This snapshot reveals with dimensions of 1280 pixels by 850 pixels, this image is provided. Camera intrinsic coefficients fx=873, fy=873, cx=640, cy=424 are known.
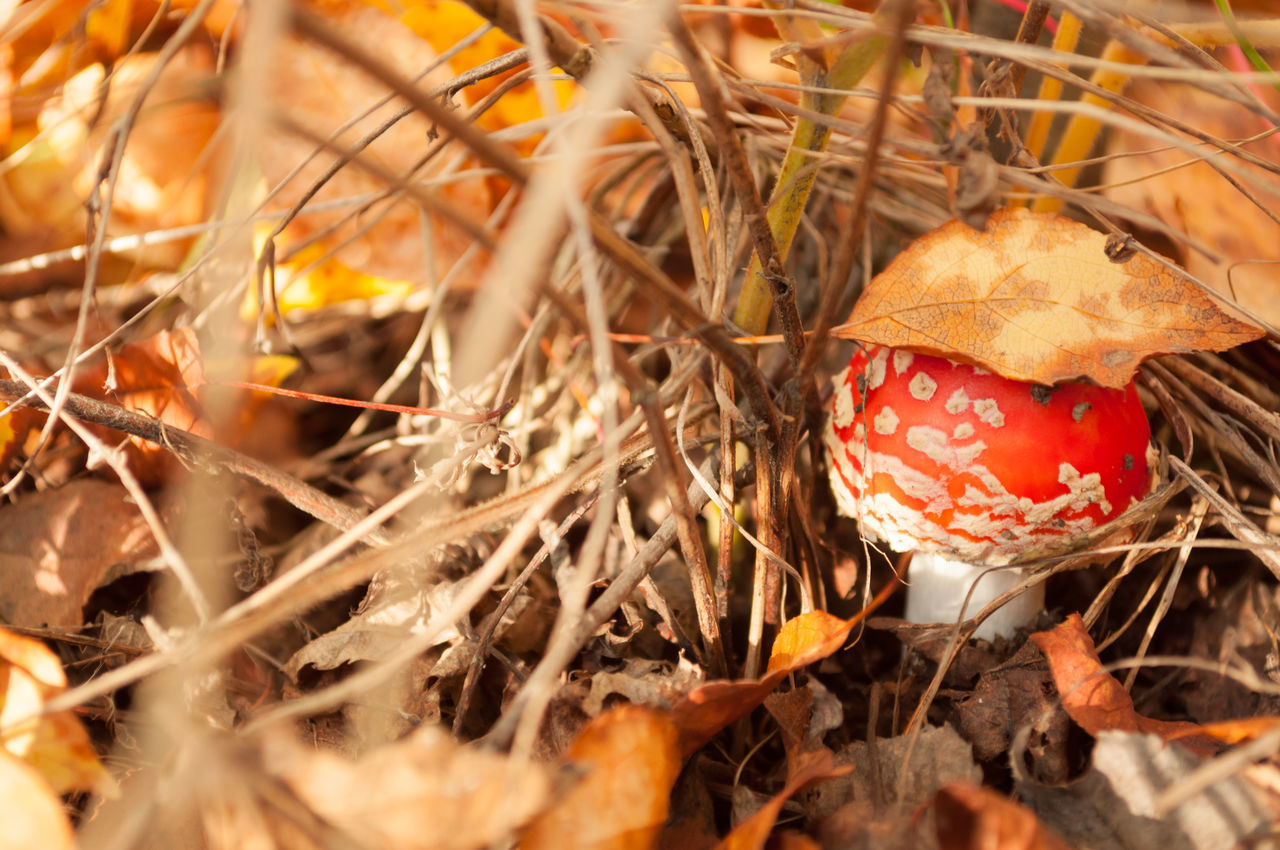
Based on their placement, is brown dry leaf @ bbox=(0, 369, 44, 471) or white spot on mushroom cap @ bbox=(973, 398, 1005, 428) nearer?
white spot on mushroom cap @ bbox=(973, 398, 1005, 428)

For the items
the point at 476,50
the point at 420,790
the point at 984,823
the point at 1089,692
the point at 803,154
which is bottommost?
the point at 1089,692

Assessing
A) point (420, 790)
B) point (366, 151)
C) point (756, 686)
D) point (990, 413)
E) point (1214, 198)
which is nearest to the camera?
point (420, 790)

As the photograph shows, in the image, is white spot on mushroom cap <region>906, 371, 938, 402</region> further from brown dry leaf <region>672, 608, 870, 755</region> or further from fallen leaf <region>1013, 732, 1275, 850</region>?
fallen leaf <region>1013, 732, 1275, 850</region>

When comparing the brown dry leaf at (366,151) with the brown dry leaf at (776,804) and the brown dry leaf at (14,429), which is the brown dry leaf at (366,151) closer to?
the brown dry leaf at (14,429)

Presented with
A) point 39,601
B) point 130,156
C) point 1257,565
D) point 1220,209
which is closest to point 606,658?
point 39,601

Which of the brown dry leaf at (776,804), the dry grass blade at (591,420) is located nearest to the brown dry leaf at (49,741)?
the dry grass blade at (591,420)

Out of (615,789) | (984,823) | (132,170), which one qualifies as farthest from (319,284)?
(984,823)

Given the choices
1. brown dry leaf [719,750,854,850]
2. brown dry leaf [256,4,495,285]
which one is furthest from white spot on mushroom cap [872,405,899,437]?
brown dry leaf [256,4,495,285]

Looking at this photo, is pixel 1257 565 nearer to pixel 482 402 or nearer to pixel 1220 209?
pixel 1220 209

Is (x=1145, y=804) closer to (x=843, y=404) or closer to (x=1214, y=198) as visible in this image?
(x=843, y=404)
